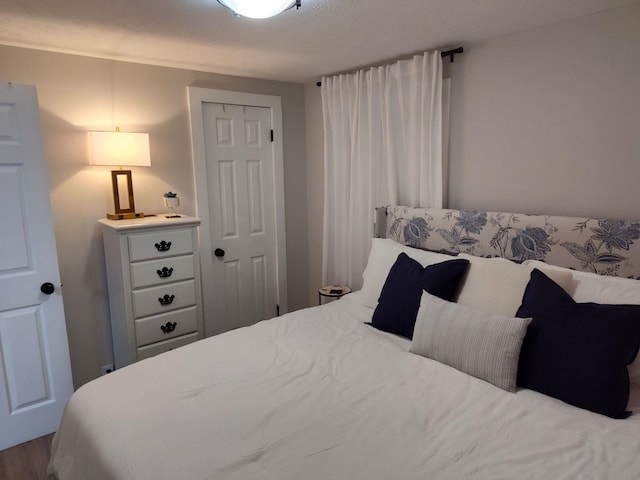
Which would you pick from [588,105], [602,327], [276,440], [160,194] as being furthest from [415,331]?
[160,194]

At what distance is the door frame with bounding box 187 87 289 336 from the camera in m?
3.11

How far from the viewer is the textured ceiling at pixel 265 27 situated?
1876 millimetres

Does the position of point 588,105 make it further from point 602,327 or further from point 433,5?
point 602,327

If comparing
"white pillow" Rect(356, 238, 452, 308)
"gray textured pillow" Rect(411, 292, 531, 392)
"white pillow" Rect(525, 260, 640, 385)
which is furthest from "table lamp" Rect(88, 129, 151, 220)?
"white pillow" Rect(525, 260, 640, 385)

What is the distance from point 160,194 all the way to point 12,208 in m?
0.95

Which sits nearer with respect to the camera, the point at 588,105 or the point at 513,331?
the point at 513,331

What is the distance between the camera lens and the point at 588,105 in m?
2.10

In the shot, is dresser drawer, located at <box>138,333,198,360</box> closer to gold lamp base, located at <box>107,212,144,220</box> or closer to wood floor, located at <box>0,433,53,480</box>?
wood floor, located at <box>0,433,53,480</box>

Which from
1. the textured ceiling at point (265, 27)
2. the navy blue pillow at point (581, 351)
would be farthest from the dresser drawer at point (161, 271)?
the navy blue pillow at point (581, 351)

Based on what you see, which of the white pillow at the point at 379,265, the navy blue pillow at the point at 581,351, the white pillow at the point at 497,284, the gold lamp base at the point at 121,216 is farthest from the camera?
the gold lamp base at the point at 121,216

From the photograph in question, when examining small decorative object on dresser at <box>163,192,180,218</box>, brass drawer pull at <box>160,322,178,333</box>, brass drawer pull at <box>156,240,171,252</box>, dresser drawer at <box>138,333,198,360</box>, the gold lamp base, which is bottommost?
dresser drawer at <box>138,333,198,360</box>

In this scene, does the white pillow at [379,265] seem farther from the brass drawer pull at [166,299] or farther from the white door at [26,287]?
the white door at [26,287]

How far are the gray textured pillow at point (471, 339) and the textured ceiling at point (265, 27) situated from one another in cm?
140

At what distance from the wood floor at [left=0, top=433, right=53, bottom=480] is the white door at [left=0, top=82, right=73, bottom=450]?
0.05 m
